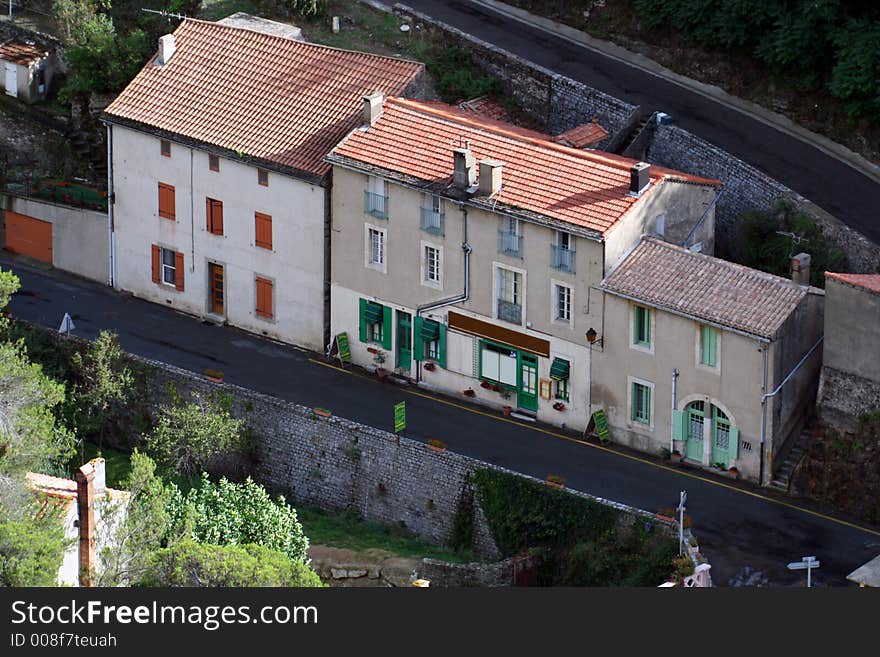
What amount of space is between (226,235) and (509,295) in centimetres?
1170

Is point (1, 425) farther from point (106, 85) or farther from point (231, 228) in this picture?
point (106, 85)

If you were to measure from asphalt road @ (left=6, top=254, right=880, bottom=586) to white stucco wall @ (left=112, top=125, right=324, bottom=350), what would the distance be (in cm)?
79

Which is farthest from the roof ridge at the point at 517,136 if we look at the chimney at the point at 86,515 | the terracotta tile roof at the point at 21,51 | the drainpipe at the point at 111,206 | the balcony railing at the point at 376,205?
the terracotta tile roof at the point at 21,51

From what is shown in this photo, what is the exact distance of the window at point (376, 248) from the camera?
301 ft

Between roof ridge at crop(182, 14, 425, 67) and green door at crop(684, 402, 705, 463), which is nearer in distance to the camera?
green door at crop(684, 402, 705, 463)

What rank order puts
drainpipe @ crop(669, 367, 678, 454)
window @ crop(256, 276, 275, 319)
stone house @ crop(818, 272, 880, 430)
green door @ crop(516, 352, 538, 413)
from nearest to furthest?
stone house @ crop(818, 272, 880, 430) < drainpipe @ crop(669, 367, 678, 454) < green door @ crop(516, 352, 538, 413) < window @ crop(256, 276, 275, 319)

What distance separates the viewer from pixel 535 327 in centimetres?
8919

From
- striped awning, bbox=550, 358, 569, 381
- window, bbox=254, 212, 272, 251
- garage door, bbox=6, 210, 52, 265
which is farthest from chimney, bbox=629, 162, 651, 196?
garage door, bbox=6, 210, 52, 265

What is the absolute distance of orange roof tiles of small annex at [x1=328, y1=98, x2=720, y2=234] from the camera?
8725 cm

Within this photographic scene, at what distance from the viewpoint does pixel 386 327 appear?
304 ft

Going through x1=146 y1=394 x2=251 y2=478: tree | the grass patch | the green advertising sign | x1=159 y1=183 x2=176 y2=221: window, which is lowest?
the grass patch

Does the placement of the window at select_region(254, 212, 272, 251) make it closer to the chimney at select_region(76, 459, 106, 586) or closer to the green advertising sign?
the green advertising sign

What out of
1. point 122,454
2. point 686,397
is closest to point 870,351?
point 686,397

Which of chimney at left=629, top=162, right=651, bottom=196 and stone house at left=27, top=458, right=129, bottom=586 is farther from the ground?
chimney at left=629, top=162, right=651, bottom=196
